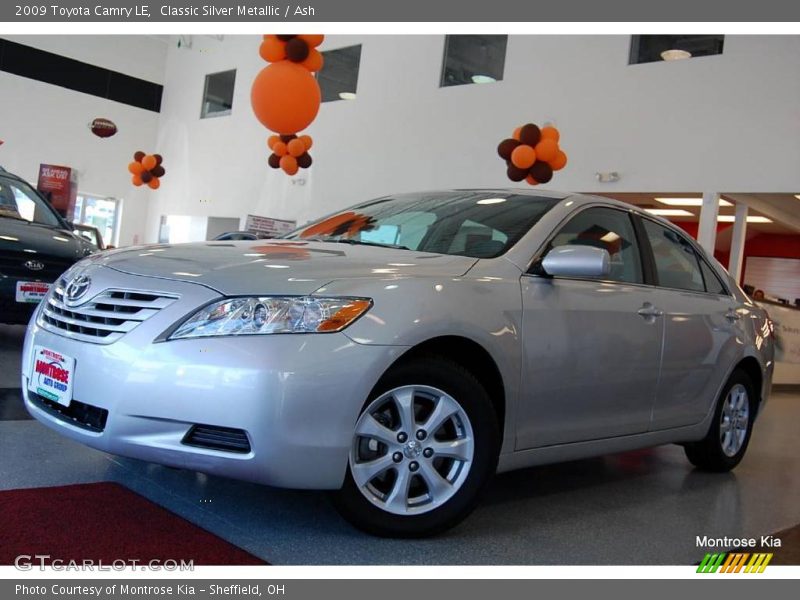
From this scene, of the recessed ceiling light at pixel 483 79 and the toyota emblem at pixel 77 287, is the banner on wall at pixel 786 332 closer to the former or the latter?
the recessed ceiling light at pixel 483 79

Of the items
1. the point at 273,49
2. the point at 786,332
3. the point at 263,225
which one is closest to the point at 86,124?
the point at 263,225

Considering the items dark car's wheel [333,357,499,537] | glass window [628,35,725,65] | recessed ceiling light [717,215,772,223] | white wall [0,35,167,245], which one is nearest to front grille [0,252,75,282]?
dark car's wheel [333,357,499,537]

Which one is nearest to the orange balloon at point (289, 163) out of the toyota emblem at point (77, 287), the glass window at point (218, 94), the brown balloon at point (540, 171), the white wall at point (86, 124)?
the brown balloon at point (540, 171)

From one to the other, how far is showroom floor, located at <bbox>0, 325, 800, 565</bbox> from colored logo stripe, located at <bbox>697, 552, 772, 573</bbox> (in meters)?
0.07

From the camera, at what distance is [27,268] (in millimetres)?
5375

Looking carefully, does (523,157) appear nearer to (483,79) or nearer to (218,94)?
(483,79)

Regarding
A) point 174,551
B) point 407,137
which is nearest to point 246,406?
point 174,551

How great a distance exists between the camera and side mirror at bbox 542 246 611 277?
2799 millimetres

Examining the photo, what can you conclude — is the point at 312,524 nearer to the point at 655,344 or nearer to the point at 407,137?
the point at 655,344

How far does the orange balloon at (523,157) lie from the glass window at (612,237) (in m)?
6.76

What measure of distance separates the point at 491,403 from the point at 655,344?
1.08 m

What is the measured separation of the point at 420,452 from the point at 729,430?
243 cm

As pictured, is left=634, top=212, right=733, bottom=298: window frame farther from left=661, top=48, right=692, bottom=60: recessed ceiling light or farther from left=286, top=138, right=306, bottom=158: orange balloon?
left=286, top=138, right=306, bottom=158: orange balloon

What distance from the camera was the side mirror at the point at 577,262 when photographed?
280cm
